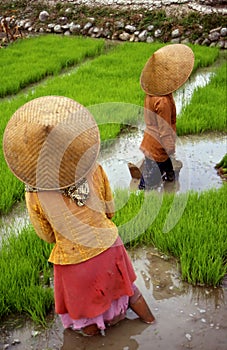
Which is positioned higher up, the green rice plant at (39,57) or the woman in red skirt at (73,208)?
the woman in red skirt at (73,208)

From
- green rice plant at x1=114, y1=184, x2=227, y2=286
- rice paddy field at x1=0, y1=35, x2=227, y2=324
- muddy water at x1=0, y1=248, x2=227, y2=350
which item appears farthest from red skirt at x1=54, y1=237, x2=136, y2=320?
green rice plant at x1=114, y1=184, x2=227, y2=286

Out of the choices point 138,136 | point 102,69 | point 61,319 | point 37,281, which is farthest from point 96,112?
point 61,319

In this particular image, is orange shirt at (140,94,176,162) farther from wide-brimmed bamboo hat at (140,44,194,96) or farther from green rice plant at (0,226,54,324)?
green rice plant at (0,226,54,324)

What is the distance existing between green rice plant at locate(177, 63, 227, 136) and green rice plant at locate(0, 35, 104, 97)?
243 cm

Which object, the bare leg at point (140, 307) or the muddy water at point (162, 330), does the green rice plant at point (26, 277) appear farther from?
the bare leg at point (140, 307)

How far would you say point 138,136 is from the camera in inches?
201

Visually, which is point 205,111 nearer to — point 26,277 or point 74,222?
point 26,277

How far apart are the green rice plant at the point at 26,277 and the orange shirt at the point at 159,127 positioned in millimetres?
1140

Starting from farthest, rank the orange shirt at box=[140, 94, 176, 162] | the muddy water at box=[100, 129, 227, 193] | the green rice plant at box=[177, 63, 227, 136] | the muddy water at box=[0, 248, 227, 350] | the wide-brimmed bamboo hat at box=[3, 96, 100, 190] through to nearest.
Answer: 1. the green rice plant at box=[177, 63, 227, 136]
2. the muddy water at box=[100, 129, 227, 193]
3. the orange shirt at box=[140, 94, 176, 162]
4. the muddy water at box=[0, 248, 227, 350]
5. the wide-brimmed bamboo hat at box=[3, 96, 100, 190]

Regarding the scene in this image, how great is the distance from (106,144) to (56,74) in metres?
2.95

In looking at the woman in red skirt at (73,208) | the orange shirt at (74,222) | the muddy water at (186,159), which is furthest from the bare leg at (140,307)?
the muddy water at (186,159)

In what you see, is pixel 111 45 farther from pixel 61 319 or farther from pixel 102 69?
pixel 61 319

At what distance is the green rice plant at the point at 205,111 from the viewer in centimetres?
502

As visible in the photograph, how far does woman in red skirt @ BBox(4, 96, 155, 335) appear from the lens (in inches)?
72.1
